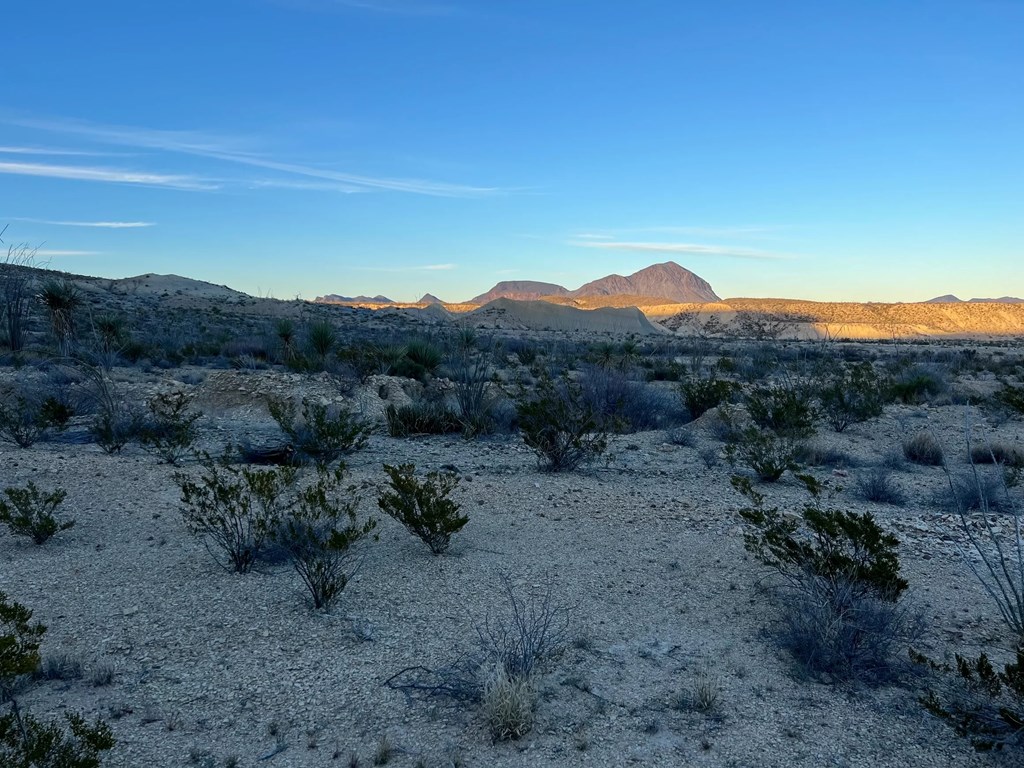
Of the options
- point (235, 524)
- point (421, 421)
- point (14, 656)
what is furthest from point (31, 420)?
point (14, 656)

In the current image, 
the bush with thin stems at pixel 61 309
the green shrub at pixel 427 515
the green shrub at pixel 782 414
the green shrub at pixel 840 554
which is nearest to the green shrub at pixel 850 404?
the green shrub at pixel 782 414

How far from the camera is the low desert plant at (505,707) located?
13.8 ft

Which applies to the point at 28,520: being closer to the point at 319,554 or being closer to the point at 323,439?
the point at 319,554

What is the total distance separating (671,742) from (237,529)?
4.39 meters

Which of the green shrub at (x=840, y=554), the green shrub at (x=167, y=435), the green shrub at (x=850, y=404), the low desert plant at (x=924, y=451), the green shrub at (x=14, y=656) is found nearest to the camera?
the green shrub at (x=14, y=656)

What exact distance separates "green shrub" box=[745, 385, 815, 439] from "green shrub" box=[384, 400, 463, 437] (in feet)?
16.8

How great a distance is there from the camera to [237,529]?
6.95 m

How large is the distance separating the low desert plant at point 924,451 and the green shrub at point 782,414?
144 centimetres

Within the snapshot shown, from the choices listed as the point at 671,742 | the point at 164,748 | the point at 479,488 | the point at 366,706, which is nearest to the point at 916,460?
the point at 479,488

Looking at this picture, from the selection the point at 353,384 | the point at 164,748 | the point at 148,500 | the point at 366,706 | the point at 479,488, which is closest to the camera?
the point at 164,748

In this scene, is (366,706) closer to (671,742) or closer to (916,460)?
(671,742)

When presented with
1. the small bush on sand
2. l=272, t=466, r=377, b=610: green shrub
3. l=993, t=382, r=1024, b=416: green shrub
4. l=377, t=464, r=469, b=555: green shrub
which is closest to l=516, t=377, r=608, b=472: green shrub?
l=377, t=464, r=469, b=555: green shrub

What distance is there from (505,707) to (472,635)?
47.7 inches

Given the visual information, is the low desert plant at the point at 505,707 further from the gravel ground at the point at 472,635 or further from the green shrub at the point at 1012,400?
the green shrub at the point at 1012,400
